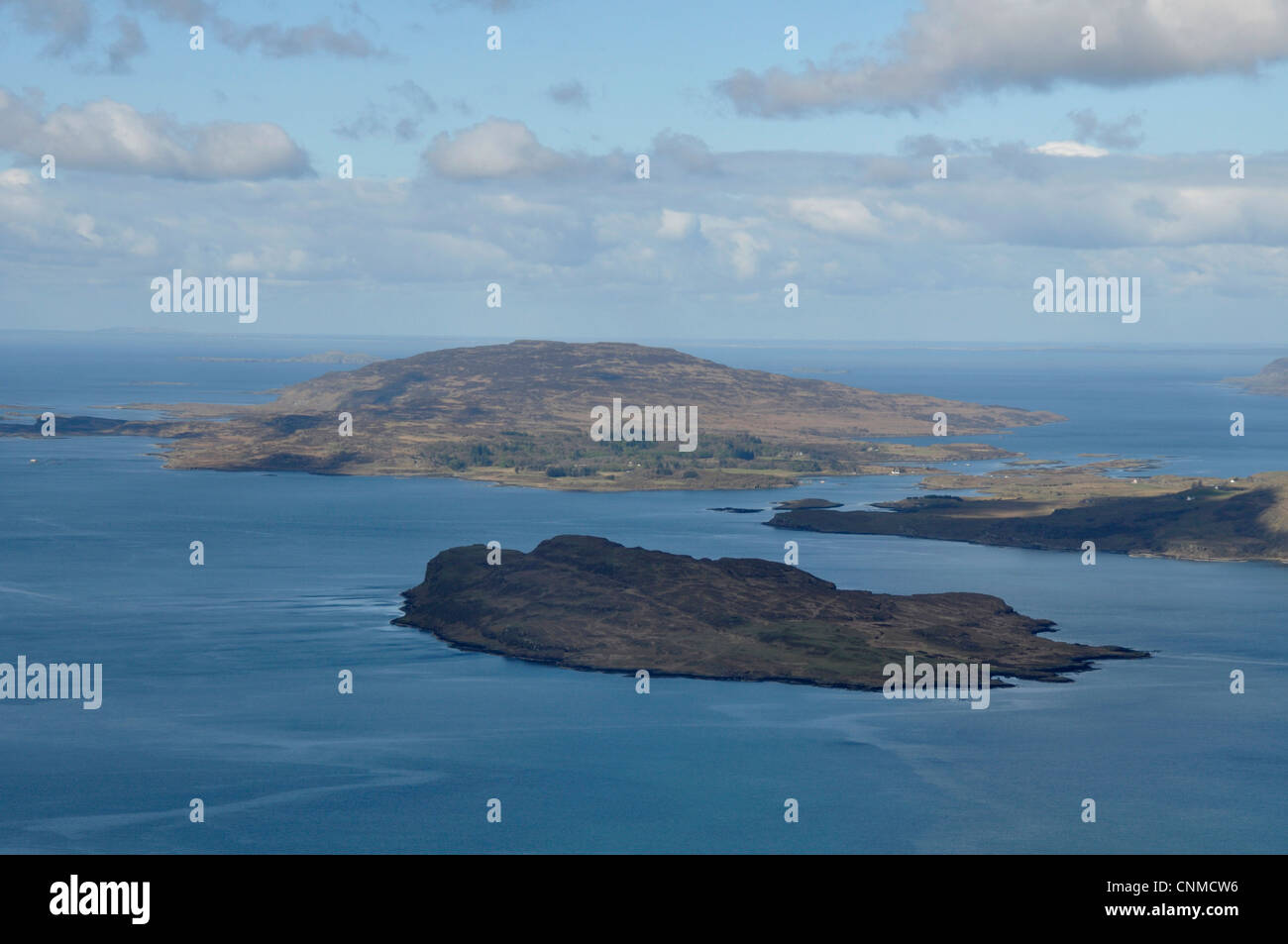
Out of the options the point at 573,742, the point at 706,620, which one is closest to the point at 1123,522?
the point at 706,620

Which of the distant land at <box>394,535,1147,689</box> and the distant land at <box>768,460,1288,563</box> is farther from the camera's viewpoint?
the distant land at <box>768,460,1288,563</box>

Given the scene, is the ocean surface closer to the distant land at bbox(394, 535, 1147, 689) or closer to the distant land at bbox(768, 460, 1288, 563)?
the distant land at bbox(394, 535, 1147, 689)

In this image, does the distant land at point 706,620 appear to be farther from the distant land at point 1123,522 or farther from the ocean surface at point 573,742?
the distant land at point 1123,522

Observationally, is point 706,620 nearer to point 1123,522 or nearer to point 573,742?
point 573,742

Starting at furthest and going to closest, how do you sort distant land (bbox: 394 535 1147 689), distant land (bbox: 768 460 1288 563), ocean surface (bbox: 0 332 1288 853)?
distant land (bbox: 768 460 1288 563) → distant land (bbox: 394 535 1147 689) → ocean surface (bbox: 0 332 1288 853)

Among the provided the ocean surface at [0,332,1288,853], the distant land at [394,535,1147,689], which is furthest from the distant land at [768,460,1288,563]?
the distant land at [394,535,1147,689]

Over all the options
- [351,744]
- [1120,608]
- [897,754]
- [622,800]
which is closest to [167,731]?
[351,744]

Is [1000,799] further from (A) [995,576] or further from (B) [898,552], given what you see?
(B) [898,552]
